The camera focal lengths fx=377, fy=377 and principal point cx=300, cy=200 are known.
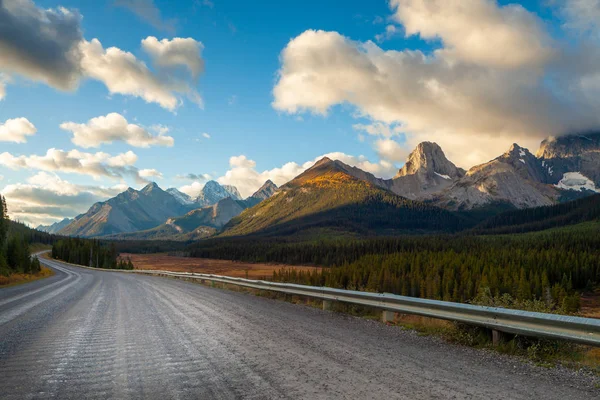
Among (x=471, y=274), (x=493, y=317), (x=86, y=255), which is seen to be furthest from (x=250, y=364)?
(x=86, y=255)

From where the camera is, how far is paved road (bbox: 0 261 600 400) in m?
5.33

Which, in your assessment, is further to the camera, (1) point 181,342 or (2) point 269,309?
(2) point 269,309

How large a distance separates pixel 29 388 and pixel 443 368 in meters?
6.49

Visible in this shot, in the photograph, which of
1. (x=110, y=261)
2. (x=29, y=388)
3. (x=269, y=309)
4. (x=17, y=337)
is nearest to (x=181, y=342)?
(x=29, y=388)

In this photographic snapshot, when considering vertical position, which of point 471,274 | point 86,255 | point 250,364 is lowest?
point 86,255

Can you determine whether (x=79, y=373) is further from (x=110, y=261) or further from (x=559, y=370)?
A: (x=110, y=261)

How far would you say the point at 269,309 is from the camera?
1457cm

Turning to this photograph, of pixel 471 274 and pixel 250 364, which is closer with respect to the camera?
pixel 250 364

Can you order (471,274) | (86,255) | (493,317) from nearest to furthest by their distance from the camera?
(493,317), (471,274), (86,255)

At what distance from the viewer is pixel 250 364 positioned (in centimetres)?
666

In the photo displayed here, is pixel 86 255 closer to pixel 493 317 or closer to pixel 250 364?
pixel 250 364

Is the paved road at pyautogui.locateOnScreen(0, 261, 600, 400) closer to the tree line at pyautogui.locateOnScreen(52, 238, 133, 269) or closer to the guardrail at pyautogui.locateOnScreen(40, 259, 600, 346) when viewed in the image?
the guardrail at pyautogui.locateOnScreen(40, 259, 600, 346)

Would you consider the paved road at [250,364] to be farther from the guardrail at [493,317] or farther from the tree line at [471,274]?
the tree line at [471,274]

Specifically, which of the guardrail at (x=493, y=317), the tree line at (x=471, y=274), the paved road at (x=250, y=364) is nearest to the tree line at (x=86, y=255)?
the tree line at (x=471, y=274)
